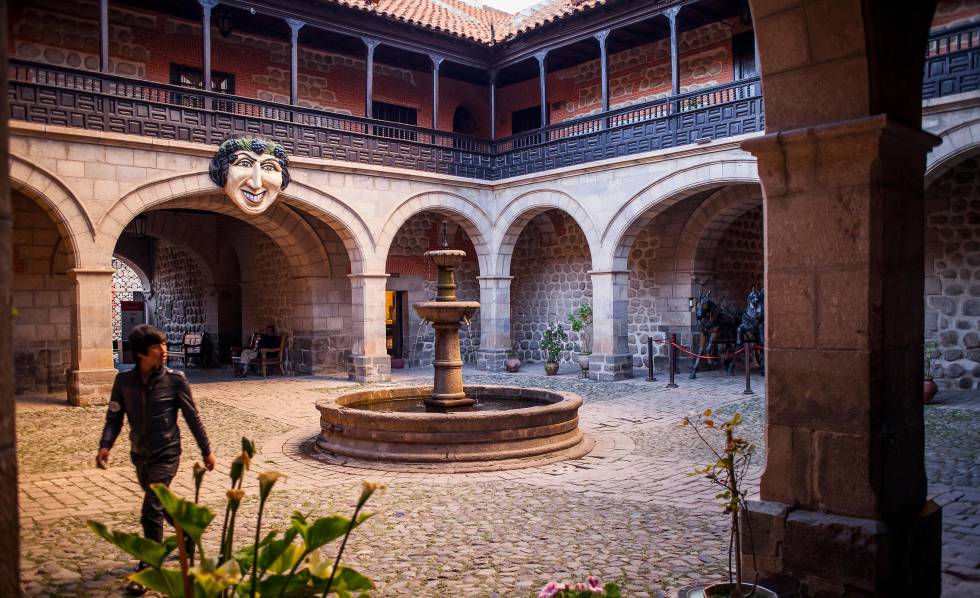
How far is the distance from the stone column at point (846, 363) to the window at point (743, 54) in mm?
11603

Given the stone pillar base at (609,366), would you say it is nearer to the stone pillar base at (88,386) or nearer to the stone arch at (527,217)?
the stone arch at (527,217)

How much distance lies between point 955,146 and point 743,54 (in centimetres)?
526

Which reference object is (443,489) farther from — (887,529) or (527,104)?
(527,104)

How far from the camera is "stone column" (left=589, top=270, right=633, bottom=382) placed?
13750 mm

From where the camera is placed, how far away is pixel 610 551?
13.6 feet

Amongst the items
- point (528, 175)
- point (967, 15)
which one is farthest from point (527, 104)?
point (967, 15)

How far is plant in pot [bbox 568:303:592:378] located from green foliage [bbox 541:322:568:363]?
0.35 m

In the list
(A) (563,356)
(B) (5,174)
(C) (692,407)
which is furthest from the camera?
(A) (563,356)

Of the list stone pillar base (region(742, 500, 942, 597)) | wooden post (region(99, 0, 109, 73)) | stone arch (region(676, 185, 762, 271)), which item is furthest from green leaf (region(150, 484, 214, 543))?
stone arch (region(676, 185, 762, 271))

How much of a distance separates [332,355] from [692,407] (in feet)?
27.7

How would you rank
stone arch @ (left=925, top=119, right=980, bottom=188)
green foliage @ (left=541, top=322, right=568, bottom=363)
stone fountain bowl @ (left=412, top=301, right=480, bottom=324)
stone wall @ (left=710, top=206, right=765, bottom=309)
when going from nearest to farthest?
stone fountain bowl @ (left=412, top=301, right=480, bottom=324) < stone arch @ (left=925, top=119, right=980, bottom=188) < green foliage @ (left=541, top=322, right=568, bottom=363) < stone wall @ (left=710, top=206, right=765, bottom=309)

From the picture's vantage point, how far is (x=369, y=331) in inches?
547

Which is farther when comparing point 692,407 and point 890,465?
point 692,407

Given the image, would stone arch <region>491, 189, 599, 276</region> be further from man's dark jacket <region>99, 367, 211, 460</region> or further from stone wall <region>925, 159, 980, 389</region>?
man's dark jacket <region>99, 367, 211, 460</region>
